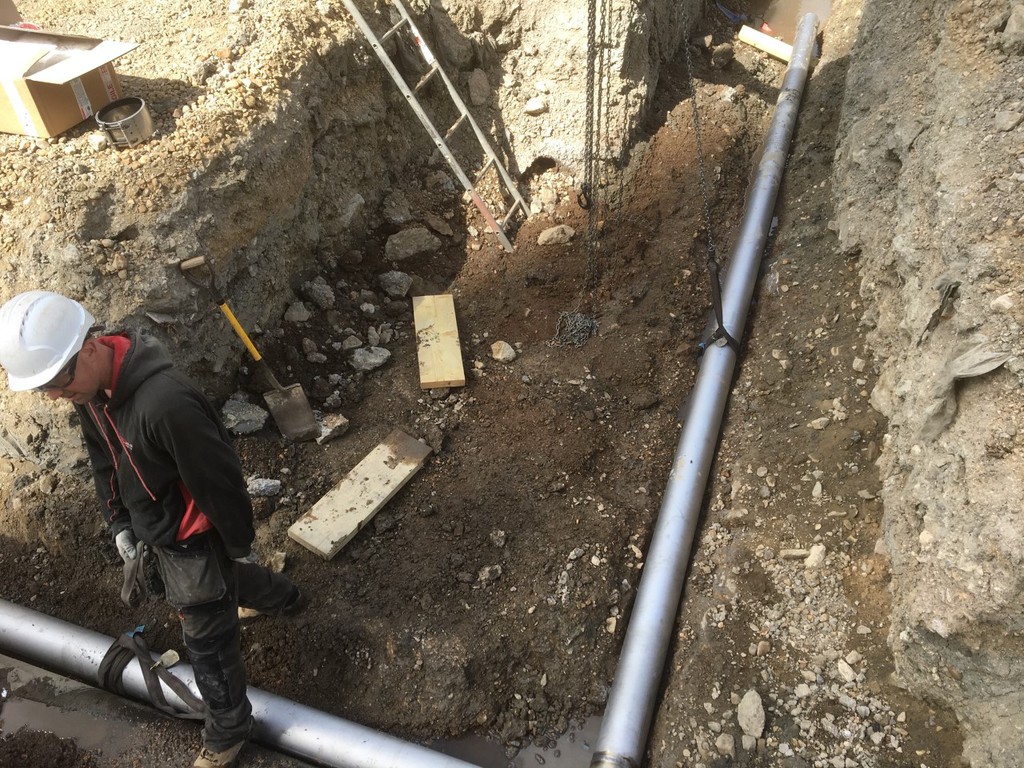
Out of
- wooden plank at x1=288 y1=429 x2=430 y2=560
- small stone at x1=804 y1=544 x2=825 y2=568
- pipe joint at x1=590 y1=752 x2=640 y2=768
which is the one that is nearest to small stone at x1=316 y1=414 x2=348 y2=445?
wooden plank at x1=288 y1=429 x2=430 y2=560

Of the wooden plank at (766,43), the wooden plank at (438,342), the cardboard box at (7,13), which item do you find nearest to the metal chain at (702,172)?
the wooden plank at (766,43)

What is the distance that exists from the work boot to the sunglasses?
1937 mm

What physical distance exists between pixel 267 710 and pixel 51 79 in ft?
12.5

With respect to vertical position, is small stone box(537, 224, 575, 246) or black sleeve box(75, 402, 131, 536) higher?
black sleeve box(75, 402, 131, 536)

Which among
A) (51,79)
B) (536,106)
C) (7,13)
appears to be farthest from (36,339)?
(536,106)

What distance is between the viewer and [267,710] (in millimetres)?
3318

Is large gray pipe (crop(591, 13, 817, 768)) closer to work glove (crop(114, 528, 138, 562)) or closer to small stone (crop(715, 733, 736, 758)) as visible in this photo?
small stone (crop(715, 733, 736, 758))

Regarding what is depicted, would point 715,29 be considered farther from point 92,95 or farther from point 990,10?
point 92,95

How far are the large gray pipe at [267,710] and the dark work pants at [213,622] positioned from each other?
17cm

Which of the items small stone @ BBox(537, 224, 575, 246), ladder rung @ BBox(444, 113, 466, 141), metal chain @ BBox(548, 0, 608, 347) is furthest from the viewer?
small stone @ BBox(537, 224, 575, 246)

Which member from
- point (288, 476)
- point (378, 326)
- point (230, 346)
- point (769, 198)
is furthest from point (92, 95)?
point (769, 198)

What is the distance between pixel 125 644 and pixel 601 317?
3820 mm

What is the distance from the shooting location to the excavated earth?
326 centimetres

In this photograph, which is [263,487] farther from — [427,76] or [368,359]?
[427,76]
